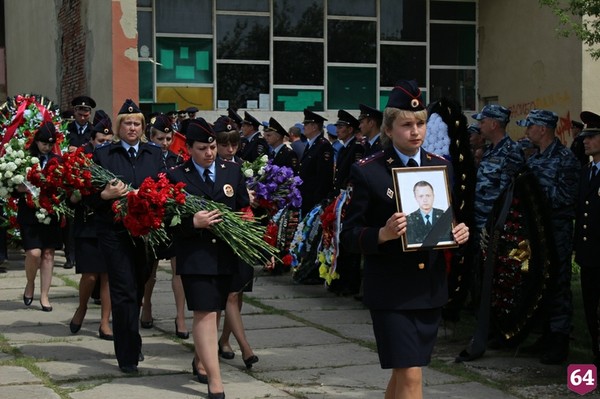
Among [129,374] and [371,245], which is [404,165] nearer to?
[371,245]

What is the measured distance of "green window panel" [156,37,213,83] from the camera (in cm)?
2153

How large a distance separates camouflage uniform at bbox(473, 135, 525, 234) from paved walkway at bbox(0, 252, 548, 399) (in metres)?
1.37

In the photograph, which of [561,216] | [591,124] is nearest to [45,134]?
[561,216]

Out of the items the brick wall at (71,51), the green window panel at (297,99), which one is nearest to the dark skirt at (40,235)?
the brick wall at (71,51)

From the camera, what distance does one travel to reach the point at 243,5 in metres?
22.1

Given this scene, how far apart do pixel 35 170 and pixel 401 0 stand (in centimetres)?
1606

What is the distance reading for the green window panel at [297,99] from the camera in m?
22.4

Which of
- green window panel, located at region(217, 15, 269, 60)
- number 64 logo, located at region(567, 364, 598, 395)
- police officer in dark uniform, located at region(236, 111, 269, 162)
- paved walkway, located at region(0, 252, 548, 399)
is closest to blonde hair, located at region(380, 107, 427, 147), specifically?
paved walkway, located at region(0, 252, 548, 399)

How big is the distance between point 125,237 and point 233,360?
1373 mm

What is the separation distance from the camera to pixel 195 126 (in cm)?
692

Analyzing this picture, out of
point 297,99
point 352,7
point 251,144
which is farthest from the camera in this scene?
point 352,7

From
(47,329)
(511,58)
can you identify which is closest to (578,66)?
(511,58)

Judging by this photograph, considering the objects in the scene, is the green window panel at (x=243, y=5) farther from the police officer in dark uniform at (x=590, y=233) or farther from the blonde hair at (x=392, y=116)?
the blonde hair at (x=392, y=116)

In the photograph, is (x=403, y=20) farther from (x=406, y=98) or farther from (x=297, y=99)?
(x=406, y=98)
